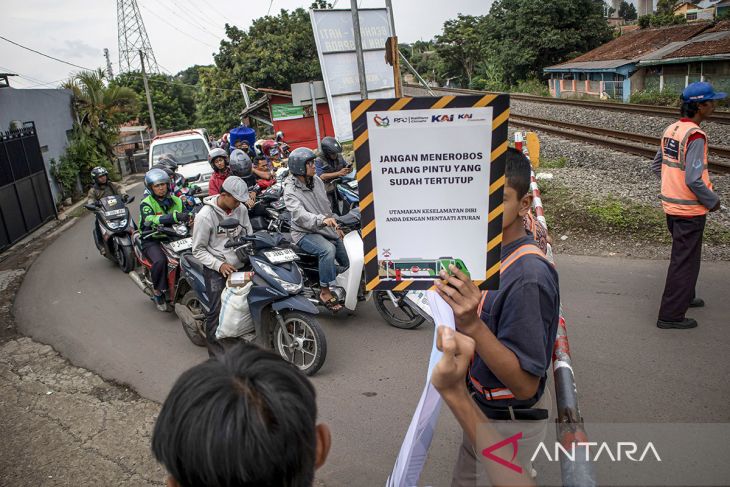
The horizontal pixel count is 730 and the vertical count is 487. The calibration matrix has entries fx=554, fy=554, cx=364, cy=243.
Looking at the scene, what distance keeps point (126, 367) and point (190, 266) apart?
1181mm

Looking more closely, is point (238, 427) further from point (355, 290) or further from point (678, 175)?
point (678, 175)

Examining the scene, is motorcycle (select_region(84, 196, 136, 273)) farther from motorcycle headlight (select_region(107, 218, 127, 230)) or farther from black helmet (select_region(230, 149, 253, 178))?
black helmet (select_region(230, 149, 253, 178))

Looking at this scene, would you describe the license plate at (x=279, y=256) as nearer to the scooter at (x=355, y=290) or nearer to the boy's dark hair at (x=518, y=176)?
the scooter at (x=355, y=290)

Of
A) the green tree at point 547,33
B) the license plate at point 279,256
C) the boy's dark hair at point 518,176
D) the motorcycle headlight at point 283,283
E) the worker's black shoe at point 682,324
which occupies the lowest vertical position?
the worker's black shoe at point 682,324

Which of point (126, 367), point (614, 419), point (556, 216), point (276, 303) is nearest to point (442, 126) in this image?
point (614, 419)

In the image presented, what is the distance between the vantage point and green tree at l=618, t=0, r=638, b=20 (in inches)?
5361

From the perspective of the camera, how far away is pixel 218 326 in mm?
5176

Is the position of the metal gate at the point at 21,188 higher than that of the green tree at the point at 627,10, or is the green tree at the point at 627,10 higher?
the green tree at the point at 627,10

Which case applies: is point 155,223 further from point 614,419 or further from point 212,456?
point 212,456

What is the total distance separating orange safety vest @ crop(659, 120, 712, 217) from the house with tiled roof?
70.6 ft

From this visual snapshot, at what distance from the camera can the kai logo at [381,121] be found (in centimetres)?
188

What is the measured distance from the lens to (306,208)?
6.02m

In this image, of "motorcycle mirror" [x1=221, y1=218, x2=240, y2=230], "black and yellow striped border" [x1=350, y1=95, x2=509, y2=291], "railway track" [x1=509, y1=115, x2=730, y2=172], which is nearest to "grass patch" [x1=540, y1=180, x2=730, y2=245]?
"railway track" [x1=509, y1=115, x2=730, y2=172]

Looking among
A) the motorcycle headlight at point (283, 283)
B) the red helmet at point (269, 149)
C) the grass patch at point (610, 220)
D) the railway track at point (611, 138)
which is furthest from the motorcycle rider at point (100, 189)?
the railway track at point (611, 138)
